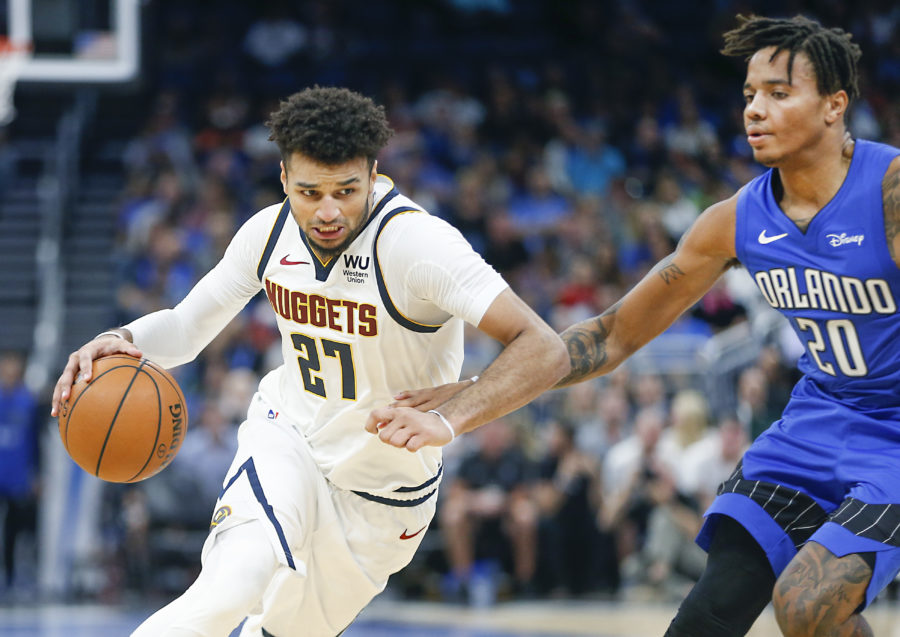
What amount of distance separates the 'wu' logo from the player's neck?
4.84 feet

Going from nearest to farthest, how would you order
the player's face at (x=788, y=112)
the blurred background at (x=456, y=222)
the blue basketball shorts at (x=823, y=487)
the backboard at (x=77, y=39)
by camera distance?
the blue basketball shorts at (x=823, y=487) < the player's face at (x=788, y=112) < the blurred background at (x=456, y=222) < the backboard at (x=77, y=39)

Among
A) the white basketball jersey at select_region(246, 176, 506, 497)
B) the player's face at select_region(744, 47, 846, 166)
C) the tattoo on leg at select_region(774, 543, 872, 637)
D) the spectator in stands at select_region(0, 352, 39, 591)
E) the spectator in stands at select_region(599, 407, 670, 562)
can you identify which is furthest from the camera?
the spectator in stands at select_region(0, 352, 39, 591)

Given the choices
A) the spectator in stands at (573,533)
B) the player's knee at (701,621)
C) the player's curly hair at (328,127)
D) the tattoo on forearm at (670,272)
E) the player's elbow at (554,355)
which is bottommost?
the spectator in stands at (573,533)

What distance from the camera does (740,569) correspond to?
402 cm

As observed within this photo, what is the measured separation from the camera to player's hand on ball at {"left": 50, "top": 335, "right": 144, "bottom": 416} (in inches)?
175

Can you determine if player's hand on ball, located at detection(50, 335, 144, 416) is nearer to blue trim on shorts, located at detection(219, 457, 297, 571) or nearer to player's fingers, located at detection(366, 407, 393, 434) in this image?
blue trim on shorts, located at detection(219, 457, 297, 571)

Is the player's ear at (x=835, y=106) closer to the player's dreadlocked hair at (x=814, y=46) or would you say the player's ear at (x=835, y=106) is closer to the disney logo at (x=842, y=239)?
the player's dreadlocked hair at (x=814, y=46)

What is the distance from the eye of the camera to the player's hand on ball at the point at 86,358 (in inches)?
175

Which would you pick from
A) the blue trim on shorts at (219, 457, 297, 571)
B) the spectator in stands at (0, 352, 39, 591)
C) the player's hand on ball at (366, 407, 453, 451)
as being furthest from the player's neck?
the spectator in stands at (0, 352, 39, 591)

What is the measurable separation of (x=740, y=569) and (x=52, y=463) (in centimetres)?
907

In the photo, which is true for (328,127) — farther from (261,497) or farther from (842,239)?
(842,239)

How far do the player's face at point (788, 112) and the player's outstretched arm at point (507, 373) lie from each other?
0.96m

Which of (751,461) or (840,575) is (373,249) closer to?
(751,461)

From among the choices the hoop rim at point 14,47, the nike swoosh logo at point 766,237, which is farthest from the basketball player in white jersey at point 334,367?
the hoop rim at point 14,47
